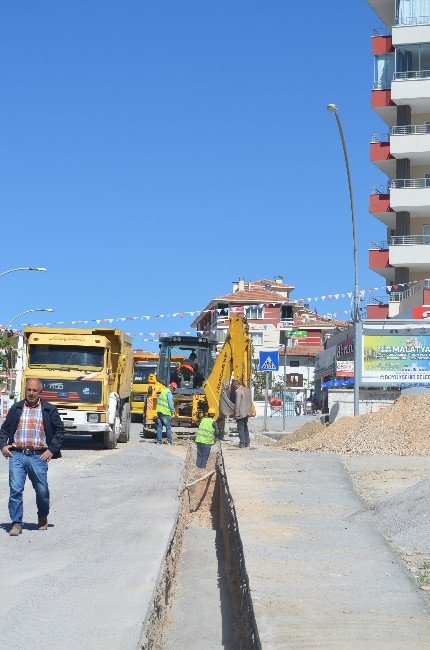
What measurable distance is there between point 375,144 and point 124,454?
104 feet

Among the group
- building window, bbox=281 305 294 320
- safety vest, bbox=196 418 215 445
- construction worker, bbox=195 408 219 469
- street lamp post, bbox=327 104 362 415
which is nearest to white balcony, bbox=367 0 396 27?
street lamp post, bbox=327 104 362 415

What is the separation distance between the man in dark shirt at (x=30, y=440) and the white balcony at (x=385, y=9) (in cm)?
4878

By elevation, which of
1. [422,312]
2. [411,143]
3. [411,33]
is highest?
[411,33]

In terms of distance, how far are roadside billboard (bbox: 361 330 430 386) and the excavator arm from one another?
6271mm

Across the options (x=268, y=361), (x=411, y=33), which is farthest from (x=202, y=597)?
(x=411, y=33)

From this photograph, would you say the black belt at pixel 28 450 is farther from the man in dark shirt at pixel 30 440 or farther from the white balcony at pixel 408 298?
the white balcony at pixel 408 298

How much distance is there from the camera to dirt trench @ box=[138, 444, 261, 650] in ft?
25.3

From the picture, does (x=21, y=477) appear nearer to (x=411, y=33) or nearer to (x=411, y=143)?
(x=411, y=143)

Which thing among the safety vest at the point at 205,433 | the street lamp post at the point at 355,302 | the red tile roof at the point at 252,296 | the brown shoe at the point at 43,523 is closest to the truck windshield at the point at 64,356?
the street lamp post at the point at 355,302

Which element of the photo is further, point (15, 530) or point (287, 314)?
point (287, 314)

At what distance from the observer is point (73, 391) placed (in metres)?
27.6

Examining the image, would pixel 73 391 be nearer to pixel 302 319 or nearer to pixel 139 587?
pixel 139 587

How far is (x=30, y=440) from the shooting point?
1216 centimetres

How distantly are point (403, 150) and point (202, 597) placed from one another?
145 feet
